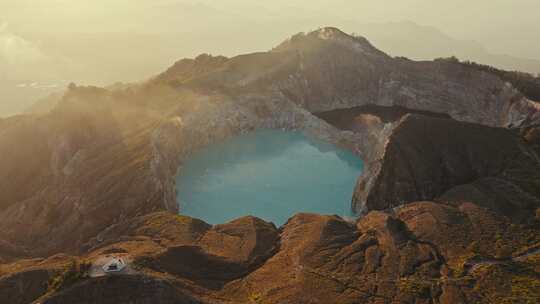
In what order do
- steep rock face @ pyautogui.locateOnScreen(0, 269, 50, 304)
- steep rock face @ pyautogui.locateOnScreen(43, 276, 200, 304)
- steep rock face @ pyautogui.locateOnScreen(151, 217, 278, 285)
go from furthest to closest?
steep rock face @ pyautogui.locateOnScreen(151, 217, 278, 285) < steep rock face @ pyautogui.locateOnScreen(0, 269, 50, 304) < steep rock face @ pyautogui.locateOnScreen(43, 276, 200, 304)

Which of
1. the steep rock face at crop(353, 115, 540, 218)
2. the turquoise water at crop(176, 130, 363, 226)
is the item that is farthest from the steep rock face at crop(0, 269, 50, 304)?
the steep rock face at crop(353, 115, 540, 218)

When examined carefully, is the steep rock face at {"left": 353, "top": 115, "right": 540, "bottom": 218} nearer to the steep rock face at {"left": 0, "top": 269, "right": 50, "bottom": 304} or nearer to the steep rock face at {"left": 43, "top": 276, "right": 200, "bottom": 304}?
the steep rock face at {"left": 43, "top": 276, "right": 200, "bottom": 304}

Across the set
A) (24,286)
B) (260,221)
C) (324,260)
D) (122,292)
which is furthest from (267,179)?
(24,286)

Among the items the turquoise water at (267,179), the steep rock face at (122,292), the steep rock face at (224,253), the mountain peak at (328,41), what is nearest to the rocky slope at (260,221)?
the steep rock face at (122,292)

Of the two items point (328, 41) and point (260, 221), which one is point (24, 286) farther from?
point (328, 41)

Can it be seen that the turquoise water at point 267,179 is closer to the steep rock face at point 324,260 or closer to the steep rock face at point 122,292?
the steep rock face at point 324,260
